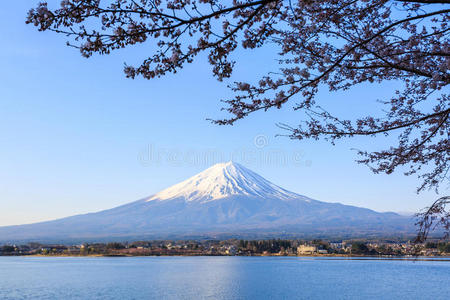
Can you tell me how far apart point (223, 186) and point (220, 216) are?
581 inches

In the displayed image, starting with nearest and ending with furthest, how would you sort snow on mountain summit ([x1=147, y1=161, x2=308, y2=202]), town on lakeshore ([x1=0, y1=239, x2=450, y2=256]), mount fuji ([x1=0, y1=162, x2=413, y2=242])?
town on lakeshore ([x1=0, y1=239, x2=450, y2=256])
mount fuji ([x1=0, y1=162, x2=413, y2=242])
snow on mountain summit ([x1=147, y1=161, x2=308, y2=202])

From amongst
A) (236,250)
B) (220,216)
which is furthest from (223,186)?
(236,250)

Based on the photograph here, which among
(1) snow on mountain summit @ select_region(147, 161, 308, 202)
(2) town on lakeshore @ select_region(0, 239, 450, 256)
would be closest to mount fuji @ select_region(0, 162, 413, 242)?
(1) snow on mountain summit @ select_region(147, 161, 308, 202)

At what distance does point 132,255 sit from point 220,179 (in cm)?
8149

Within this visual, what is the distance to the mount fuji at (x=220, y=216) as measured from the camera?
415 ft

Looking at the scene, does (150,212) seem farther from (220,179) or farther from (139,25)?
(139,25)

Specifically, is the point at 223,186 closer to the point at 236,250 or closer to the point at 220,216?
the point at 220,216

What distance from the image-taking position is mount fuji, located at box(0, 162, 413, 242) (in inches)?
4975

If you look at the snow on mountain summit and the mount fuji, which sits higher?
the snow on mountain summit

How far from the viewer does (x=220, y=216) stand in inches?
5719

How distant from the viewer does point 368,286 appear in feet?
94.3

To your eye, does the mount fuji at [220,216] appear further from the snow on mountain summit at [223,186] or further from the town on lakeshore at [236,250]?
the town on lakeshore at [236,250]

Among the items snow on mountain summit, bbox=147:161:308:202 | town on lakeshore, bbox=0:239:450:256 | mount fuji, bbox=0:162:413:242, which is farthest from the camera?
snow on mountain summit, bbox=147:161:308:202

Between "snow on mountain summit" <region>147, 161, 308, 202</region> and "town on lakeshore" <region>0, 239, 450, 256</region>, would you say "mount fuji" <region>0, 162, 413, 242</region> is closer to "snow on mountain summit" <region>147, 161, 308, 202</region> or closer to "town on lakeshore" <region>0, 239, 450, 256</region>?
"snow on mountain summit" <region>147, 161, 308, 202</region>
